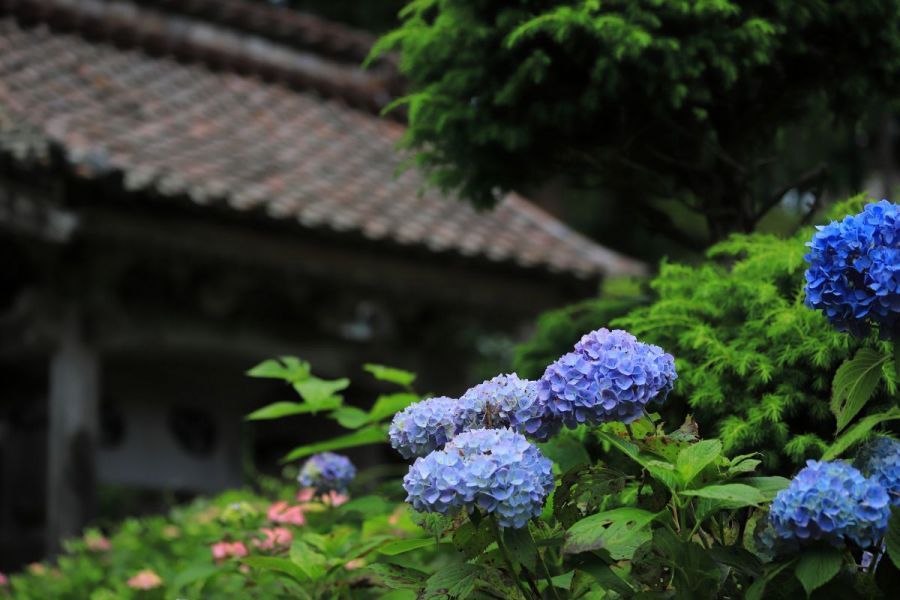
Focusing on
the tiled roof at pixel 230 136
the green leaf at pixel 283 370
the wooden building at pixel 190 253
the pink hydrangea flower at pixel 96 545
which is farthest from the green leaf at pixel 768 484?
the wooden building at pixel 190 253

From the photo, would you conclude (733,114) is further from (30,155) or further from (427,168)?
(30,155)

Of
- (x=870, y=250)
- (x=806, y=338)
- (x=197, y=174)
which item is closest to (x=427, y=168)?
(x=806, y=338)

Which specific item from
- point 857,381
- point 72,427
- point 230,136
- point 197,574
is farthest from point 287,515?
point 230,136

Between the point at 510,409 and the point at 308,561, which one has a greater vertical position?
the point at 510,409

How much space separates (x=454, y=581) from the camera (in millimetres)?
1666

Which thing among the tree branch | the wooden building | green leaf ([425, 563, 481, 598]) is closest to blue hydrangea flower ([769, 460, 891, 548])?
green leaf ([425, 563, 481, 598])

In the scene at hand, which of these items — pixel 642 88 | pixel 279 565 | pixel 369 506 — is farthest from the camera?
pixel 642 88

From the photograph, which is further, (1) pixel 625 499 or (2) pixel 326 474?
(2) pixel 326 474

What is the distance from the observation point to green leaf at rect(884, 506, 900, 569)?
1.52 metres

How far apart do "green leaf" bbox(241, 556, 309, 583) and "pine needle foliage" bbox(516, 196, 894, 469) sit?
32.7 inches

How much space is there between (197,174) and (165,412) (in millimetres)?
2140

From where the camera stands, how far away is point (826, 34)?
9.52ft

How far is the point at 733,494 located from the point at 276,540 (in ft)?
3.97

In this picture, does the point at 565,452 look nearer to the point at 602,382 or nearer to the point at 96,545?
the point at 602,382
